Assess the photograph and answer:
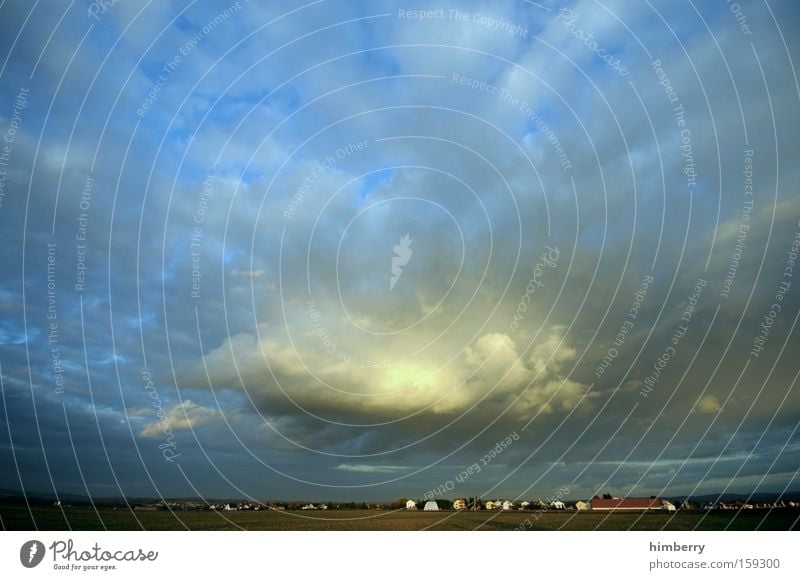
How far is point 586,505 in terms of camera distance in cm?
7744

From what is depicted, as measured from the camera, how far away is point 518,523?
57.4 meters
